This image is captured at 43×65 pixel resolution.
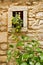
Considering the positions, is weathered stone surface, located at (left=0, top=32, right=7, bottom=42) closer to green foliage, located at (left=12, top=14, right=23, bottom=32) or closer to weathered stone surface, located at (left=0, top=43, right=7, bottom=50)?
weathered stone surface, located at (left=0, top=43, right=7, bottom=50)

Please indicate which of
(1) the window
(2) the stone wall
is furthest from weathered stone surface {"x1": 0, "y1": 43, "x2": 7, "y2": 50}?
(1) the window

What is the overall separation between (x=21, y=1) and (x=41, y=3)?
0.35 meters

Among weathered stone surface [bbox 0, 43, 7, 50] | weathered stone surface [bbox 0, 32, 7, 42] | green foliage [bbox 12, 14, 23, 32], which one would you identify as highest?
green foliage [bbox 12, 14, 23, 32]

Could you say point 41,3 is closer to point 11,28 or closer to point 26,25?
point 26,25

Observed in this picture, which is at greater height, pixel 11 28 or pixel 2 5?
pixel 2 5

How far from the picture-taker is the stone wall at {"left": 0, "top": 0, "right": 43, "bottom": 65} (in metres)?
3.24

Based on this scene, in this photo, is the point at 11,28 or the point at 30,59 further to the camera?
the point at 11,28

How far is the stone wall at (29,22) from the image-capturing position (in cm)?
324

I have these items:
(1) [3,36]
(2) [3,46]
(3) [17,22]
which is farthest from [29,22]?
(2) [3,46]

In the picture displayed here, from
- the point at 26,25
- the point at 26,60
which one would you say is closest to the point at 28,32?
the point at 26,25

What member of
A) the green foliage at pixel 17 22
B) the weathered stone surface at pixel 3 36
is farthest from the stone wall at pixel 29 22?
the green foliage at pixel 17 22

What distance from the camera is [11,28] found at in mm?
3281

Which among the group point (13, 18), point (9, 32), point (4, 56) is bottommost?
point (4, 56)

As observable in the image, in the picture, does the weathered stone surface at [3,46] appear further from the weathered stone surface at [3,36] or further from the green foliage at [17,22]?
the green foliage at [17,22]
